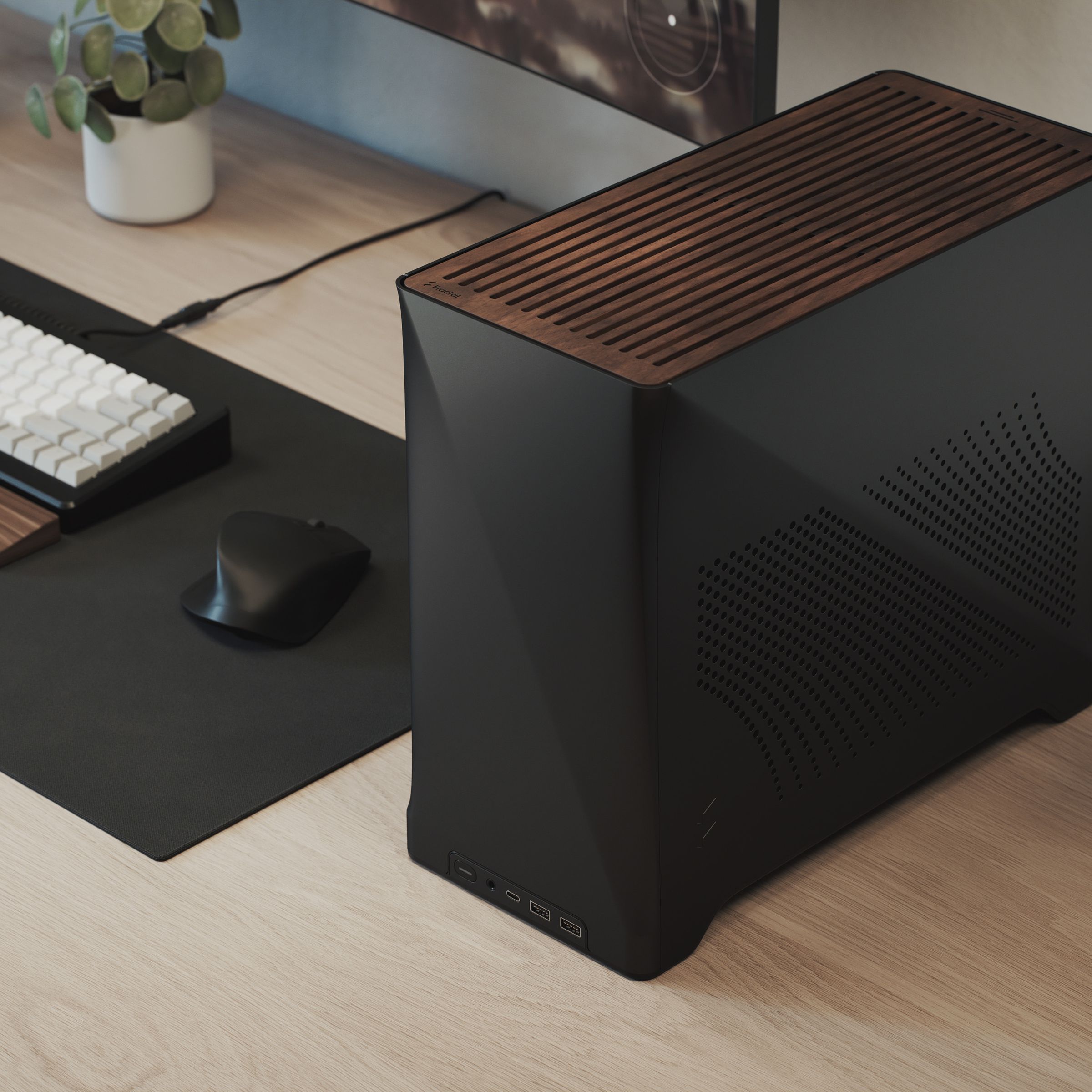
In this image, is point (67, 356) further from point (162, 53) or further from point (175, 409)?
point (162, 53)

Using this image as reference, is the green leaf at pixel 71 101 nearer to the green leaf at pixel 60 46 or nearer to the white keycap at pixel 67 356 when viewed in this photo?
the green leaf at pixel 60 46

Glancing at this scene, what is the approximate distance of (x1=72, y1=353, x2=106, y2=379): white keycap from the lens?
91 cm

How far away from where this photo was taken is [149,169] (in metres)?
1.13

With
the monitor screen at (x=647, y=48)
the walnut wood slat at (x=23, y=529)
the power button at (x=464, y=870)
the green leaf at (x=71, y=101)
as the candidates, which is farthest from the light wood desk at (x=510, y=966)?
the green leaf at (x=71, y=101)

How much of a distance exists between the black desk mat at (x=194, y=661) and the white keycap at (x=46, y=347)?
0.06 feet

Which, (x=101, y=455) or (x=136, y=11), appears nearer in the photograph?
(x=101, y=455)

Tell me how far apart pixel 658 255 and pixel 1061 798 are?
12.1 inches

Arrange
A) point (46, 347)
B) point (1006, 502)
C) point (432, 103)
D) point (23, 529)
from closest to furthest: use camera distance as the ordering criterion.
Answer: point (1006, 502) → point (23, 529) → point (46, 347) → point (432, 103)

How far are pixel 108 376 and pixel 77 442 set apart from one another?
0.06 m

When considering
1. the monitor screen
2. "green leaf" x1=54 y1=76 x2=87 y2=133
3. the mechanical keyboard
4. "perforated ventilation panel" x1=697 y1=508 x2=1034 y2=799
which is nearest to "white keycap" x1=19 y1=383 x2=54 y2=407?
the mechanical keyboard

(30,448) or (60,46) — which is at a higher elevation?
(60,46)

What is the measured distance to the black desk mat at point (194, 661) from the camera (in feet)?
2.23

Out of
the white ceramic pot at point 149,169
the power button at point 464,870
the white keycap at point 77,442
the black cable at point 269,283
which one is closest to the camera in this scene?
the power button at point 464,870

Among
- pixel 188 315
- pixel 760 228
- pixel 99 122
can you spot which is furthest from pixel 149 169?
pixel 760 228
